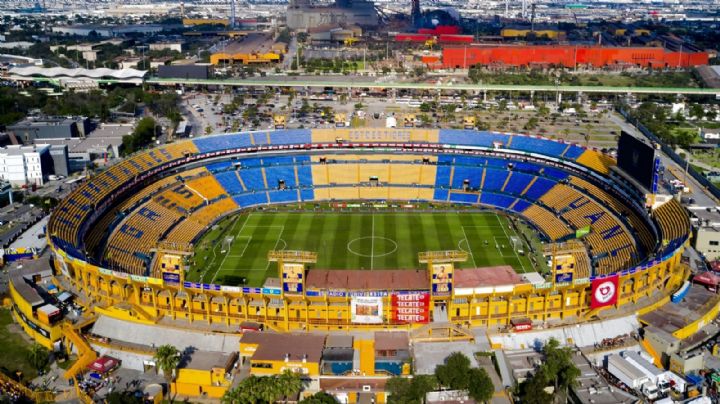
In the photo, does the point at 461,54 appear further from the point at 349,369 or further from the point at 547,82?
the point at 349,369

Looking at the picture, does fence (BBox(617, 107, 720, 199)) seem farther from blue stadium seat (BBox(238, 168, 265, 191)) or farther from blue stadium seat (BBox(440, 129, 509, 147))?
blue stadium seat (BBox(238, 168, 265, 191))

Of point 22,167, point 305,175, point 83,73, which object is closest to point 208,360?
point 305,175

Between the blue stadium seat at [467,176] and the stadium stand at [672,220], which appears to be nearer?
the stadium stand at [672,220]

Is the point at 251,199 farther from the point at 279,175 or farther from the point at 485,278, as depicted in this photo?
the point at 485,278

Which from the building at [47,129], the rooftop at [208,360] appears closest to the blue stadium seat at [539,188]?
the rooftop at [208,360]

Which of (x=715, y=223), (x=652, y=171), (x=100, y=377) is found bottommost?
(x=100, y=377)

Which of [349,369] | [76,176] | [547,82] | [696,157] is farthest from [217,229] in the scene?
[547,82]

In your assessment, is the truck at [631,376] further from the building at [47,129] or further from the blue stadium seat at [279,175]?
the building at [47,129]
